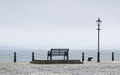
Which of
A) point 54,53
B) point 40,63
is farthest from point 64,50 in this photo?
point 40,63

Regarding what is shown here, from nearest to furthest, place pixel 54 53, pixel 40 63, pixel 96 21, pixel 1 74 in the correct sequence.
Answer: pixel 1 74, pixel 40 63, pixel 54 53, pixel 96 21

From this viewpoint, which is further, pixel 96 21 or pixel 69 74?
pixel 96 21

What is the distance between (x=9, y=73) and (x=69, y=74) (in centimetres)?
342

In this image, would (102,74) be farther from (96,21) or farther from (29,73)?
(96,21)

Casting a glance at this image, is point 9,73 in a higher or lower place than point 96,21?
lower

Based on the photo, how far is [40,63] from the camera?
1194 inches

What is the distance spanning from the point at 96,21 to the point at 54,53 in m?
6.32

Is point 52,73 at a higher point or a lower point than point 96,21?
lower

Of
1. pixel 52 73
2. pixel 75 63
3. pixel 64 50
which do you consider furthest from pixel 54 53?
pixel 52 73

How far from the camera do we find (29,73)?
21391 millimetres

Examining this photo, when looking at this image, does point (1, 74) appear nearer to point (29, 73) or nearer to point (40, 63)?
point (29, 73)

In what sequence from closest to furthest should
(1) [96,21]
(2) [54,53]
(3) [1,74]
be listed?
1. (3) [1,74]
2. (2) [54,53]
3. (1) [96,21]

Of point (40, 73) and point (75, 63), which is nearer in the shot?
point (40, 73)

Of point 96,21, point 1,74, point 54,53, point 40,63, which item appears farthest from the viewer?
point 96,21
